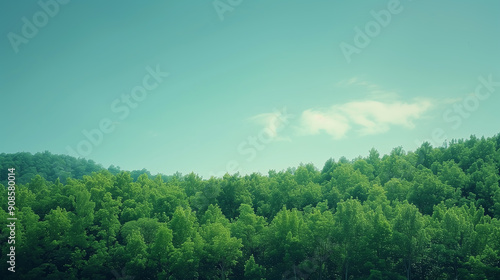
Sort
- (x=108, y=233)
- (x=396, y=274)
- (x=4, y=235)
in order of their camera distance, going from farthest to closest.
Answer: (x=108, y=233)
(x=4, y=235)
(x=396, y=274)

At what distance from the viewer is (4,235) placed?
50.6m

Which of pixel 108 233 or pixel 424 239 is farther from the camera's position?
pixel 108 233

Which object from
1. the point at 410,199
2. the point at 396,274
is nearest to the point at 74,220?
the point at 396,274

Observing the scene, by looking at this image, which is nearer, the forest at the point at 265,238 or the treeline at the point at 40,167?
the forest at the point at 265,238

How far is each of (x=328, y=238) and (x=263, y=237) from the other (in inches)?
387

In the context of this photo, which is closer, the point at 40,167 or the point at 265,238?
the point at 265,238

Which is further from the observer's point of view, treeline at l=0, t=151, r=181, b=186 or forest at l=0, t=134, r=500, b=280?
treeline at l=0, t=151, r=181, b=186

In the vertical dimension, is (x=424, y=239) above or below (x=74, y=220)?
below

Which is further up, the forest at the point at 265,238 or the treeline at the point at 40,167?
the treeline at the point at 40,167

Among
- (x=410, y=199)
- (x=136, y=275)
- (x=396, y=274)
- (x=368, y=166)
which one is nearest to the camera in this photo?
(x=396, y=274)

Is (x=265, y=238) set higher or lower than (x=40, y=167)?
lower

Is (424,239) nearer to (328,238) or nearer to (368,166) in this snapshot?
Result: (328,238)

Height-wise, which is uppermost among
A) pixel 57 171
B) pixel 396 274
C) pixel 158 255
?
pixel 57 171

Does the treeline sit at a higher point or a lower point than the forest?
higher
